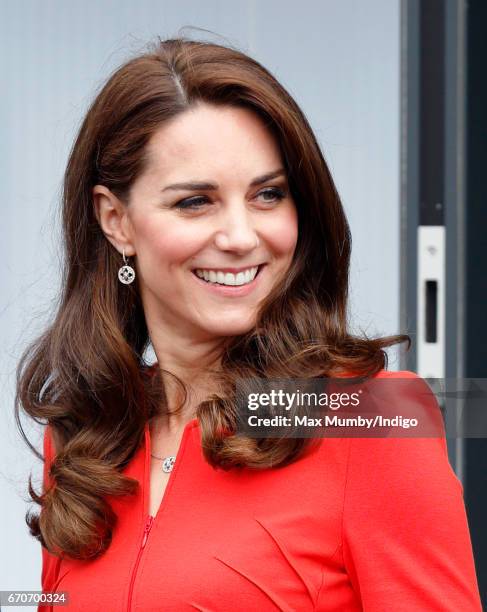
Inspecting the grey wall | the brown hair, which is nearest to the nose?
the brown hair

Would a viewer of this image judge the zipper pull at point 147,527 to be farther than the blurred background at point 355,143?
No

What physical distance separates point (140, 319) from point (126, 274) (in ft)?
0.32

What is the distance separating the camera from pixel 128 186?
1770 millimetres

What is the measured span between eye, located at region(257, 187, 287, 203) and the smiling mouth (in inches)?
4.0

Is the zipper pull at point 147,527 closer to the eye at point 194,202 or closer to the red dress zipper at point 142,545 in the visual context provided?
the red dress zipper at point 142,545

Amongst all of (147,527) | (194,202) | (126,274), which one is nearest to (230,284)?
(194,202)

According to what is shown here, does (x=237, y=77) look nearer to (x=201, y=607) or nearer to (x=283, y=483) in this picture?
(x=283, y=483)

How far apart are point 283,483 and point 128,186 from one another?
535 millimetres

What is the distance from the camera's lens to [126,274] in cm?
187

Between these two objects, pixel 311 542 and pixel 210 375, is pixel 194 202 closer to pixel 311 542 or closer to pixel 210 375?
pixel 210 375

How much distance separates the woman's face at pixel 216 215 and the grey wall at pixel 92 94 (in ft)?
3.49

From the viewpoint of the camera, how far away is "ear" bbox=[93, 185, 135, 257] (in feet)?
5.98

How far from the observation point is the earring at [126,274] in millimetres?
1861

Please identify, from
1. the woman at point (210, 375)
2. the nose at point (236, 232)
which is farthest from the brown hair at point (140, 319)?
the nose at point (236, 232)
